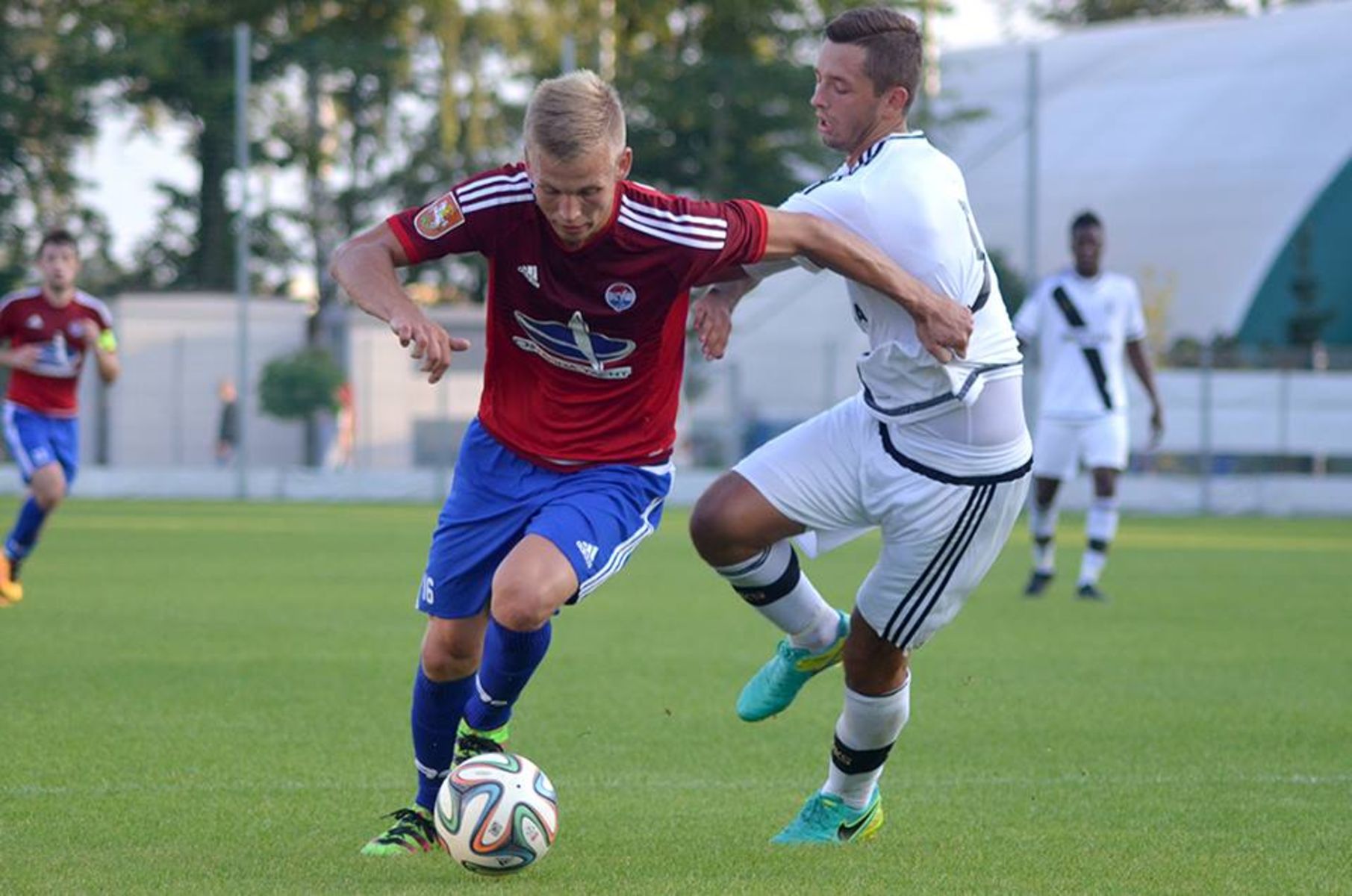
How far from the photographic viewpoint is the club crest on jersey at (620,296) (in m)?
5.62

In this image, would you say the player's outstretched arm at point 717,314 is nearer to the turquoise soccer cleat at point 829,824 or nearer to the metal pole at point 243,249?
the turquoise soccer cleat at point 829,824

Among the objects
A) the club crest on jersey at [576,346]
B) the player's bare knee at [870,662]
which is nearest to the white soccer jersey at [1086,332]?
the player's bare knee at [870,662]

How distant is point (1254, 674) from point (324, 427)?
22.5 m

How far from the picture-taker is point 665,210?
5.59 meters

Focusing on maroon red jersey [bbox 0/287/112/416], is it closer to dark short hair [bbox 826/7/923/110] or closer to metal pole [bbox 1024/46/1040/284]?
dark short hair [bbox 826/7/923/110]

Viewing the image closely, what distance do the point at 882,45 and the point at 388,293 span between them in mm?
1631

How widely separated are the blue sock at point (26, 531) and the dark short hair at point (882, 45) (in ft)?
30.2

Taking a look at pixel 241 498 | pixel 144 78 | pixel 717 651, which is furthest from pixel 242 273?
pixel 717 651

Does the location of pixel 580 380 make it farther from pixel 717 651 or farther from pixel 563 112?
pixel 717 651

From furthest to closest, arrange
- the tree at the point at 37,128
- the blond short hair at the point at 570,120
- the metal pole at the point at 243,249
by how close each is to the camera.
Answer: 1. the tree at the point at 37,128
2. the metal pole at the point at 243,249
3. the blond short hair at the point at 570,120

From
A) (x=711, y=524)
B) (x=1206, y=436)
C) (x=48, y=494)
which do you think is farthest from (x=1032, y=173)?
(x=711, y=524)

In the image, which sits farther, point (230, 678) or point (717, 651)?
point (717, 651)

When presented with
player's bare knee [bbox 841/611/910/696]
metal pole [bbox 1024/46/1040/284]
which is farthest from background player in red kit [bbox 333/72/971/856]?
metal pole [bbox 1024/46/1040/284]

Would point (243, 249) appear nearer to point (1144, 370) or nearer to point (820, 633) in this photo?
point (1144, 370)
